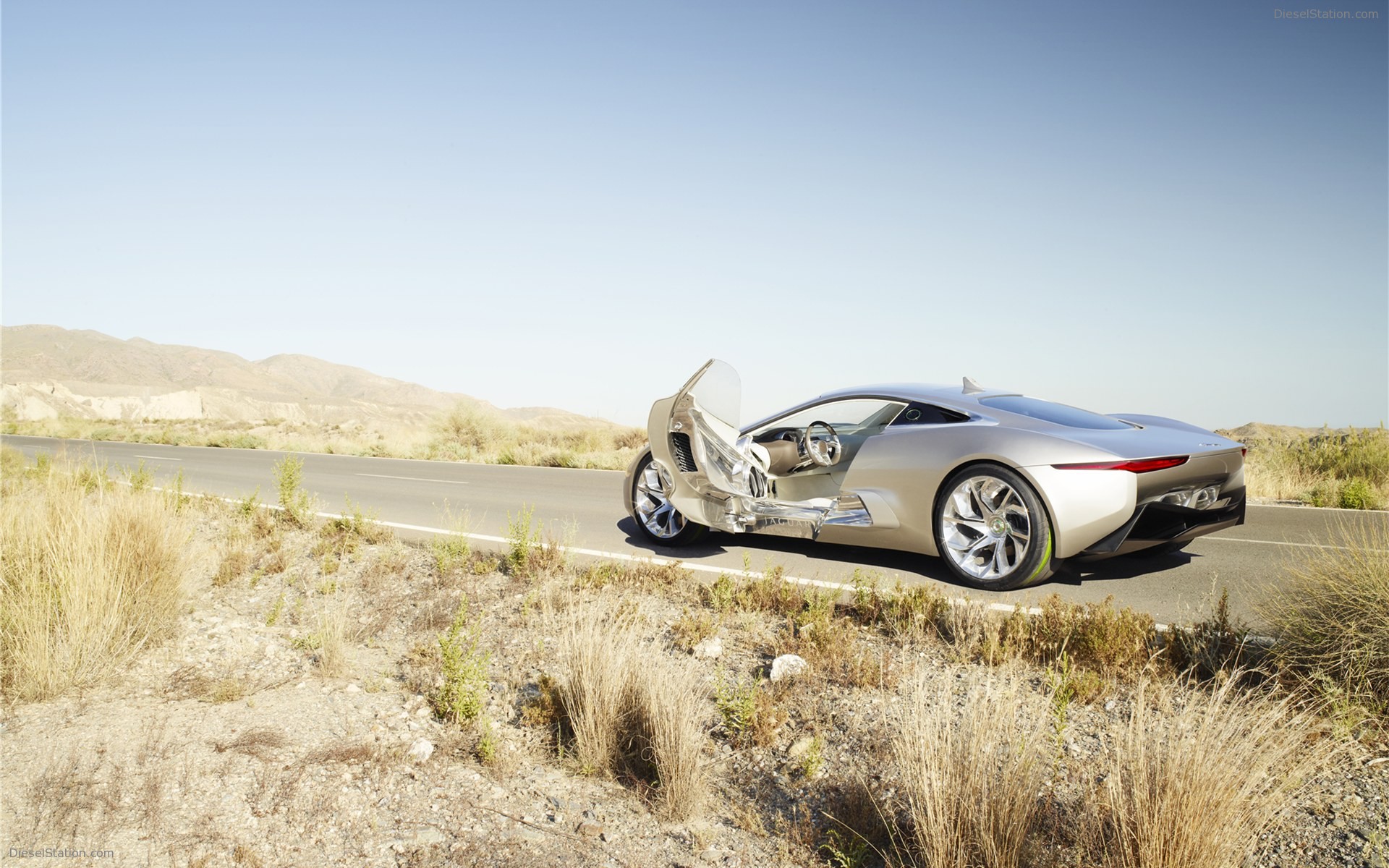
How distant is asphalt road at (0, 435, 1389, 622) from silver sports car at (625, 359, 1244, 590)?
11.8 inches

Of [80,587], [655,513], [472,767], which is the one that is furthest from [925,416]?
[80,587]

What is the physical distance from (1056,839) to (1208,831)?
527 millimetres

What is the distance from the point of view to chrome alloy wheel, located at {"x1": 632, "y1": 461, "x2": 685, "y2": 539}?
7.51 metres

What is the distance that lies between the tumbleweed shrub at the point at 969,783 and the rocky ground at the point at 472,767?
157 mm

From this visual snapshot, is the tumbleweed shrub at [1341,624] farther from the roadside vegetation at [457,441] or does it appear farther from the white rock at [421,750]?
the roadside vegetation at [457,441]

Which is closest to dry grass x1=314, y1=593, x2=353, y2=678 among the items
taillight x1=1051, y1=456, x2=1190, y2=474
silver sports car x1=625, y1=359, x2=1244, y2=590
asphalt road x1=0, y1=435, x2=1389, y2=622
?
asphalt road x1=0, y1=435, x2=1389, y2=622

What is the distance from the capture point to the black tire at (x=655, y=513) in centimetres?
749

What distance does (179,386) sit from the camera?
11575 centimetres

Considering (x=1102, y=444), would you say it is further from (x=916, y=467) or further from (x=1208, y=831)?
(x=1208, y=831)

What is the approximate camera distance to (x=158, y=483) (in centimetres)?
1434

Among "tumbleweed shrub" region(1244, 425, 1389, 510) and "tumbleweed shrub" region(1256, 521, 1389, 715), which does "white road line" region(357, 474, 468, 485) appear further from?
"tumbleweed shrub" region(1256, 521, 1389, 715)

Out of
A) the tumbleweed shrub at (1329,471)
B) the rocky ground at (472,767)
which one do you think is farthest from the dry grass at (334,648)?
the tumbleweed shrub at (1329,471)

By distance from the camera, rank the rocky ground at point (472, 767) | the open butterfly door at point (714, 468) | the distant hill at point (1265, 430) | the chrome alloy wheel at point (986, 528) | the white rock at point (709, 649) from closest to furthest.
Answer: the rocky ground at point (472, 767) < the white rock at point (709, 649) < the chrome alloy wheel at point (986, 528) < the open butterfly door at point (714, 468) < the distant hill at point (1265, 430)

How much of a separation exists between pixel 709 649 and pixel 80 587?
3.82m
